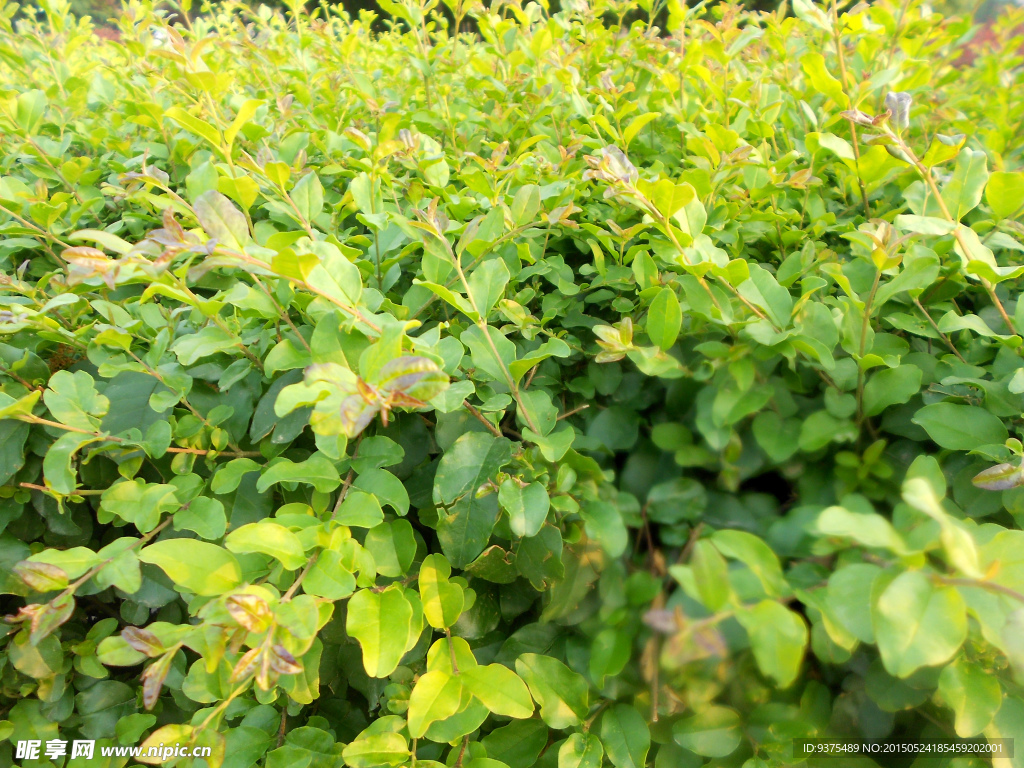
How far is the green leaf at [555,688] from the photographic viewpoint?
2.94 ft

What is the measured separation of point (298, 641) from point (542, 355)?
0.51 m

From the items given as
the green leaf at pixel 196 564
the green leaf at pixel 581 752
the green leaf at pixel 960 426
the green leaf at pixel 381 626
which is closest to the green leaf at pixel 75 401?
the green leaf at pixel 196 564

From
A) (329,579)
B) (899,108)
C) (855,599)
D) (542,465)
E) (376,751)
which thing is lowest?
(376,751)

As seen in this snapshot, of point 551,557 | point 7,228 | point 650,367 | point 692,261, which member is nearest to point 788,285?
point 692,261

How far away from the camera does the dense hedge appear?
0.66m

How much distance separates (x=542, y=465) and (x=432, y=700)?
39 centimetres

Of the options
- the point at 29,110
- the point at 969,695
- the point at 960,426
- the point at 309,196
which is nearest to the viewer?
the point at 969,695

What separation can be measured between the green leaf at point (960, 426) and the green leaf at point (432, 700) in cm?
78

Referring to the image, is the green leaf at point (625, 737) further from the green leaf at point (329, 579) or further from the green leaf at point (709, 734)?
the green leaf at point (329, 579)

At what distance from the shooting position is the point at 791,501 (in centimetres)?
74

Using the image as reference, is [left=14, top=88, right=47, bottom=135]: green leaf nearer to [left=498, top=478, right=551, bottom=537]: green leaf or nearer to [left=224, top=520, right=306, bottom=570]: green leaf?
[left=224, top=520, right=306, bottom=570]: green leaf

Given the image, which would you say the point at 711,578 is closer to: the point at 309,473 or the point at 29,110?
the point at 309,473

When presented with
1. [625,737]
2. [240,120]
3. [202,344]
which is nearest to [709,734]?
[625,737]

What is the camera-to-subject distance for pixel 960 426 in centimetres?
79
